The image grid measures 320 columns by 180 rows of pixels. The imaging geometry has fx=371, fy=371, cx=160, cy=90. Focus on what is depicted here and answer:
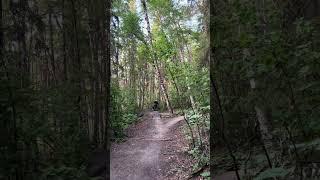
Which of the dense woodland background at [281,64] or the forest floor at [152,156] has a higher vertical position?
the dense woodland background at [281,64]

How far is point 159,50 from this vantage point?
1264 centimetres

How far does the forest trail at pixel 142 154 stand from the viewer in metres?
8.14

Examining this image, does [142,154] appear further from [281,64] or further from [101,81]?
[281,64]

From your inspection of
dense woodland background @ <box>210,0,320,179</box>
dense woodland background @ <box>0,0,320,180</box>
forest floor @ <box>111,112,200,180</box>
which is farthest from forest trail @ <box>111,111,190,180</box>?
dense woodland background @ <box>210,0,320,179</box>

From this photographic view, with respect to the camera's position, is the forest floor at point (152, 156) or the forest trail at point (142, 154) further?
the forest trail at point (142, 154)

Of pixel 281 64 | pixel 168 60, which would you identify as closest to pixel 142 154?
pixel 168 60

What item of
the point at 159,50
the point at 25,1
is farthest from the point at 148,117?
the point at 25,1

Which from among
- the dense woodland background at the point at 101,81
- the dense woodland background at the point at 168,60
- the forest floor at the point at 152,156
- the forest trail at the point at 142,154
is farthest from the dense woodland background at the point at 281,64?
the forest trail at the point at 142,154

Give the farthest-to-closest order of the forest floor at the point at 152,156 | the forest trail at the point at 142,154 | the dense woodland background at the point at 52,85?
1. the forest trail at the point at 142,154
2. the forest floor at the point at 152,156
3. the dense woodland background at the point at 52,85

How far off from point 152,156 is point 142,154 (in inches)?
21.3

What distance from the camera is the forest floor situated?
26.0 feet

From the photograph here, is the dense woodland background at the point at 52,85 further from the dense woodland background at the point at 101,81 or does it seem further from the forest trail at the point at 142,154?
the forest trail at the point at 142,154

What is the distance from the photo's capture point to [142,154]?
9125 mm

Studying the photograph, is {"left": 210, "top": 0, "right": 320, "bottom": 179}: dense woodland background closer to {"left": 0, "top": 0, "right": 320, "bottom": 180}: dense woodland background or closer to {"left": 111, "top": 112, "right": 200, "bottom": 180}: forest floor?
{"left": 0, "top": 0, "right": 320, "bottom": 180}: dense woodland background
